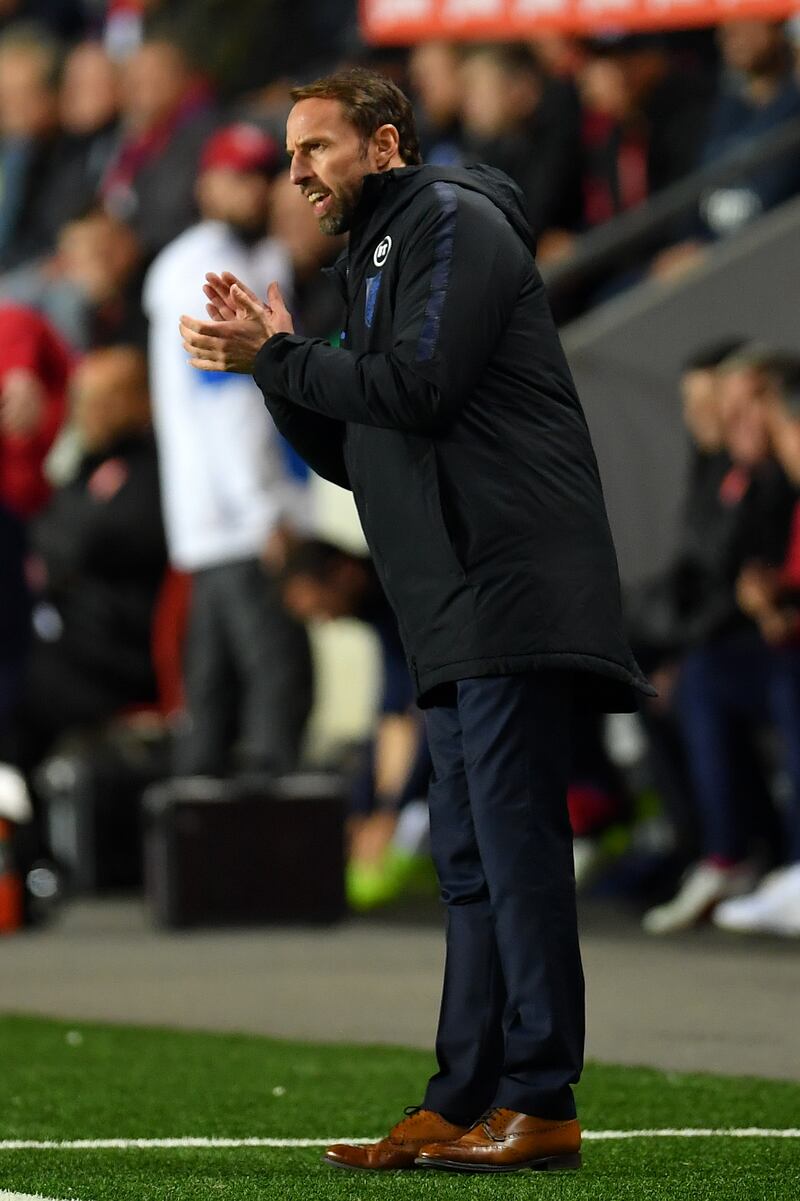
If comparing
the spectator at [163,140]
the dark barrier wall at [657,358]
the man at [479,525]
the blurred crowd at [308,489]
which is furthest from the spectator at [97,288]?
the man at [479,525]

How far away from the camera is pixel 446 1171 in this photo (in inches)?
179

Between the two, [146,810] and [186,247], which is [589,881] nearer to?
[146,810]

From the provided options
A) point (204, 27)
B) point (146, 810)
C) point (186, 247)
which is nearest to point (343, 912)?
point (146, 810)

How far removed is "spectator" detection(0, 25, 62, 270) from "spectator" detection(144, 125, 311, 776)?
160 inches

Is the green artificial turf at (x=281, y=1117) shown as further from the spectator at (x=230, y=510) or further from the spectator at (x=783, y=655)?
the spectator at (x=230, y=510)

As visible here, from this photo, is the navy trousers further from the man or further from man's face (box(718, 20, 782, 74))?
man's face (box(718, 20, 782, 74))

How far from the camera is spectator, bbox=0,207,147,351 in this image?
13016 mm

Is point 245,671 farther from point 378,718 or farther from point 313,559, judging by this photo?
point 313,559

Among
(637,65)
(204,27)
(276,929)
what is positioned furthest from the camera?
(204,27)

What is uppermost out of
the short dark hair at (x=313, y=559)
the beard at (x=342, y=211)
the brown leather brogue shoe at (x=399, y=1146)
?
the beard at (x=342, y=211)

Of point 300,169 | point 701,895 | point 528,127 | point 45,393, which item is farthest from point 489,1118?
point 528,127

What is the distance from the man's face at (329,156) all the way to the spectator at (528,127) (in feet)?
24.5

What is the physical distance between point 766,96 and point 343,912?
4.37m

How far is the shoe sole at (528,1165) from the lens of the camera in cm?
448
